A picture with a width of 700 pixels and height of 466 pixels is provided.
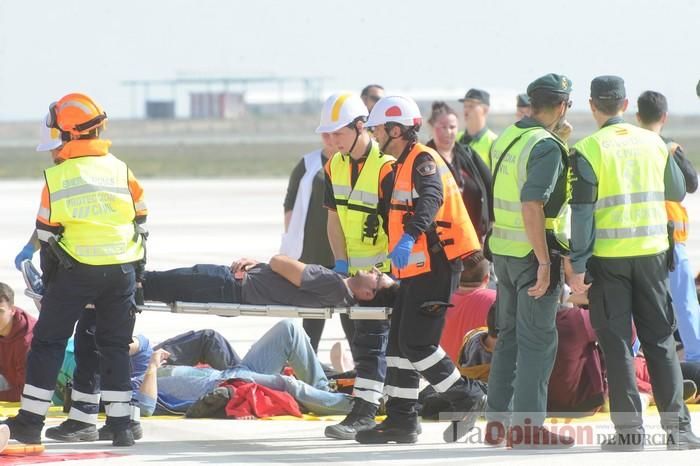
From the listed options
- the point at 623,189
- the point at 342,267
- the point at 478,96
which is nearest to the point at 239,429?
the point at 342,267

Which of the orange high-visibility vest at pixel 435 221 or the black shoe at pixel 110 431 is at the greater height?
the orange high-visibility vest at pixel 435 221

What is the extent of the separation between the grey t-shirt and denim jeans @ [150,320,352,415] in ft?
2.10

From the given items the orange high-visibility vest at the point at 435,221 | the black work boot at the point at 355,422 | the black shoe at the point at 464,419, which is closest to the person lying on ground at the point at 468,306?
the black shoe at the point at 464,419

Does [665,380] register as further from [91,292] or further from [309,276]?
[91,292]

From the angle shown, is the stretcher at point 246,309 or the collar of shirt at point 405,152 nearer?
the collar of shirt at point 405,152

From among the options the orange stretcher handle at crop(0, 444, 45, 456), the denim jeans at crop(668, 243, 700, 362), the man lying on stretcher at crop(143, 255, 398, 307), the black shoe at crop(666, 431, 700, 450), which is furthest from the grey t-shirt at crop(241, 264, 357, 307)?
the denim jeans at crop(668, 243, 700, 362)

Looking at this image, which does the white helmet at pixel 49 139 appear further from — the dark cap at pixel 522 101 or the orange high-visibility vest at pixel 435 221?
the dark cap at pixel 522 101

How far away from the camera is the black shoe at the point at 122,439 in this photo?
294 inches

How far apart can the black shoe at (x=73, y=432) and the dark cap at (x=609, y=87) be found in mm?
3316

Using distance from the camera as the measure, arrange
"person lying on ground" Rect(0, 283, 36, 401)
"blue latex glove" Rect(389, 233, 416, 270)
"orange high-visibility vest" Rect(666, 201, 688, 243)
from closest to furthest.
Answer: "blue latex glove" Rect(389, 233, 416, 270) < "person lying on ground" Rect(0, 283, 36, 401) < "orange high-visibility vest" Rect(666, 201, 688, 243)

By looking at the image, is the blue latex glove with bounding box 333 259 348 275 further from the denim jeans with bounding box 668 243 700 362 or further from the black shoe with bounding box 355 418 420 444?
the denim jeans with bounding box 668 243 700 362

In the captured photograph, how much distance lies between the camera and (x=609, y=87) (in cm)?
723

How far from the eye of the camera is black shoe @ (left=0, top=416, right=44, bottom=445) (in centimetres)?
733

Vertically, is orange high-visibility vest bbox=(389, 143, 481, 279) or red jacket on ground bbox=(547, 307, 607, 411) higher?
orange high-visibility vest bbox=(389, 143, 481, 279)
